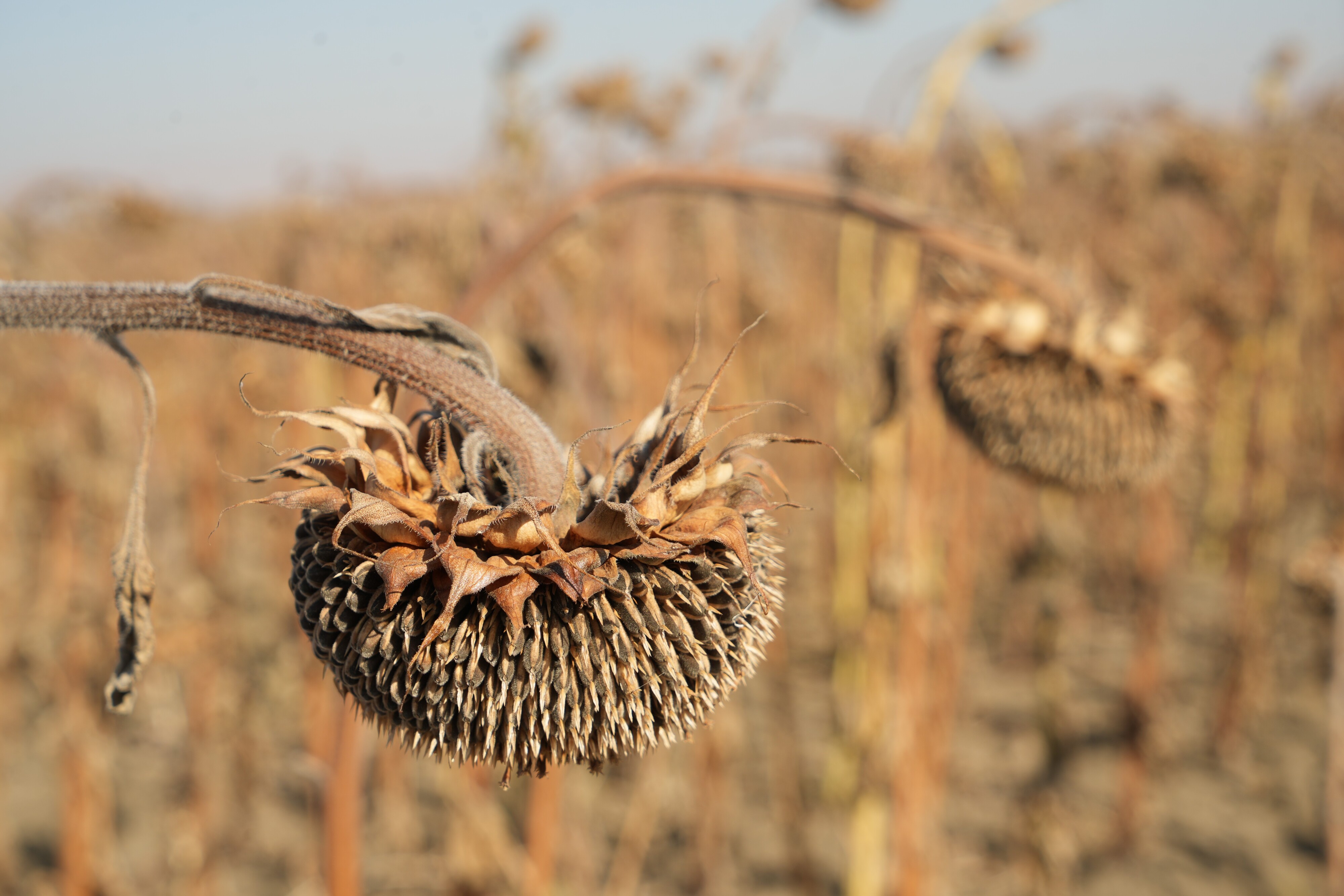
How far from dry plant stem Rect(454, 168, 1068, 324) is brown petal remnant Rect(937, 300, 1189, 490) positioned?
0.17 m

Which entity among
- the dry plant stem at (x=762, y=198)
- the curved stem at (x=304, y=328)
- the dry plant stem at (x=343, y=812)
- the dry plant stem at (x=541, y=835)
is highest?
the dry plant stem at (x=762, y=198)

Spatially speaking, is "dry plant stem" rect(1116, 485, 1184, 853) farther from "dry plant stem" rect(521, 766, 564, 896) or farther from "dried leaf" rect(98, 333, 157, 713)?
"dried leaf" rect(98, 333, 157, 713)

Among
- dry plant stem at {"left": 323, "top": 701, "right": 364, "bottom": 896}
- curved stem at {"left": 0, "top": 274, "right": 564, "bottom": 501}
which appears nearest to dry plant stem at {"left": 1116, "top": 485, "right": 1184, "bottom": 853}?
dry plant stem at {"left": 323, "top": 701, "right": 364, "bottom": 896}

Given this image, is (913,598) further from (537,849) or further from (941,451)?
(537,849)

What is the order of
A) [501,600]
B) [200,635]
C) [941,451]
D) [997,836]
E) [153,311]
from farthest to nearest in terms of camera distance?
[997,836], [200,635], [941,451], [153,311], [501,600]

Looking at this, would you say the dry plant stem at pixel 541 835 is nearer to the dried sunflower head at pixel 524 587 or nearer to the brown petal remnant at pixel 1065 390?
the brown petal remnant at pixel 1065 390

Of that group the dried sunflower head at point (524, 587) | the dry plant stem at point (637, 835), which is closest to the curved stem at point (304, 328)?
the dried sunflower head at point (524, 587)

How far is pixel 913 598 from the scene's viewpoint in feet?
9.32

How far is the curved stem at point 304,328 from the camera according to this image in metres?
0.95

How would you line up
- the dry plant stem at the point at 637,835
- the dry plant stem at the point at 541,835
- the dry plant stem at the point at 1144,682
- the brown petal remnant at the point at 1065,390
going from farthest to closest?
the dry plant stem at the point at 1144,682, the dry plant stem at the point at 637,835, the dry plant stem at the point at 541,835, the brown petal remnant at the point at 1065,390

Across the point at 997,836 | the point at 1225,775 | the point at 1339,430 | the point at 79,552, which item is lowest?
the point at 997,836

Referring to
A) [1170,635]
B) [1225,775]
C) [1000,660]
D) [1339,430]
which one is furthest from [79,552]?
[1339,430]

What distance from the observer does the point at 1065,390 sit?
2008 millimetres

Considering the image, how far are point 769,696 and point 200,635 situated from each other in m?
3.40
